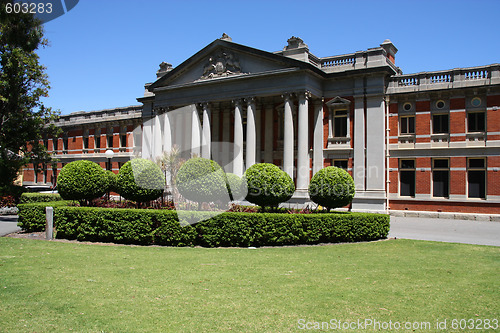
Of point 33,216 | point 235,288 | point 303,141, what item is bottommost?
point 235,288

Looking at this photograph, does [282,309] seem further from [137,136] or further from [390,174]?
[137,136]

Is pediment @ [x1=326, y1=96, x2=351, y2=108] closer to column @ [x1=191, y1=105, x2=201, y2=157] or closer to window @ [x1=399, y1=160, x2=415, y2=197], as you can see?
window @ [x1=399, y1=160, x2=415, y2=197]

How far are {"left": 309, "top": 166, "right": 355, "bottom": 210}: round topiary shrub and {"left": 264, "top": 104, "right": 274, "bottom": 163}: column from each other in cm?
1578

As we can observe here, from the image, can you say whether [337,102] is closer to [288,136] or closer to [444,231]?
[288,136]

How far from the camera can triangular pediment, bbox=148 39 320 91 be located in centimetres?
3064

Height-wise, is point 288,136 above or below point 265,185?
above

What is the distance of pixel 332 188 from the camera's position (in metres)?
17.9

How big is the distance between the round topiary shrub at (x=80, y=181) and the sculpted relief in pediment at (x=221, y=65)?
16.2 meters

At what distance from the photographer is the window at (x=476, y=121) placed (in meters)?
27.1

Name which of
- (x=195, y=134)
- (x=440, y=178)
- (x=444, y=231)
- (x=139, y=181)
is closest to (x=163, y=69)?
(x=195, y=134)

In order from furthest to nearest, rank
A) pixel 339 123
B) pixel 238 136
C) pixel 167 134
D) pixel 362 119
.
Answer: pixel 167 134
pixel 238 136
pixel 339 123
pixel 362 119

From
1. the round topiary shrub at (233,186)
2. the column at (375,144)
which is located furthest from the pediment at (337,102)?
the round topiary shrub at (233,186)

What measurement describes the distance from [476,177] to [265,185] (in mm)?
17541

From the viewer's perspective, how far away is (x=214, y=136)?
1471 inches
